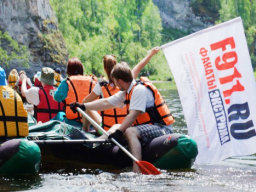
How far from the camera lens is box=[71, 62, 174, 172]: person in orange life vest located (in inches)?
221

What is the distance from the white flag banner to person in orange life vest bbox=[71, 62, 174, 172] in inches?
13.1

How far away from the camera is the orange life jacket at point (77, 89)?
23.5 feet

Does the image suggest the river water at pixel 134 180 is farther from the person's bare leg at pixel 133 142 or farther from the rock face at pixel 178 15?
the rock face at pixel 178 15

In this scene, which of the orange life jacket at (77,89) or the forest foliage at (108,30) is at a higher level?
the forest foliage at (108,30)

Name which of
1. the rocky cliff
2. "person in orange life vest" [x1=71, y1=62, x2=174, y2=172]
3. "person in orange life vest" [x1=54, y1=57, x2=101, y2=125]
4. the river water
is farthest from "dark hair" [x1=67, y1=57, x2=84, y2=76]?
the rocky cliff

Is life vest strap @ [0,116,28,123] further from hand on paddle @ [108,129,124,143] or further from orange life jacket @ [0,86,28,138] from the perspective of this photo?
hand on paddle @ [108,129,124,143]

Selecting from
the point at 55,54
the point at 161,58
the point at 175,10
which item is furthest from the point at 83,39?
the point at 175,10

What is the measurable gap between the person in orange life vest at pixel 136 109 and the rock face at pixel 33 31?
80.4ft

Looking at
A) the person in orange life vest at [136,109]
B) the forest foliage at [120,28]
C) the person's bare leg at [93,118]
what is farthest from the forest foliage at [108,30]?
the person in orange life vest at [136,109]

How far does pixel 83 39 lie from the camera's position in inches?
1657

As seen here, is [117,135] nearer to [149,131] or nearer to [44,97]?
[149,131]

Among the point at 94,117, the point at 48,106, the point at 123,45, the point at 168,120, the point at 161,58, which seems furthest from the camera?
the point at 161,58

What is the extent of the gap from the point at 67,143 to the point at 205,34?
6.33 ft

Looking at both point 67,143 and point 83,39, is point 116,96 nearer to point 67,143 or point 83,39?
point 67,143
